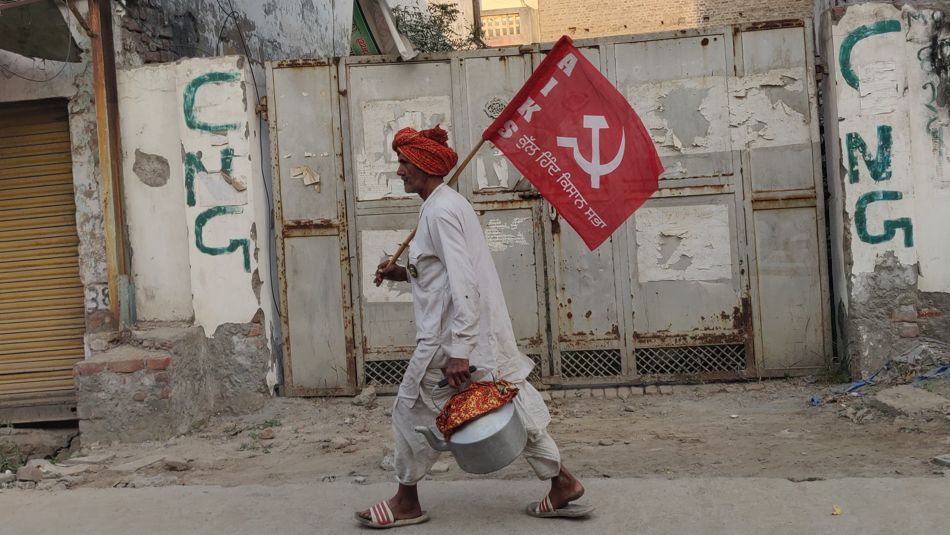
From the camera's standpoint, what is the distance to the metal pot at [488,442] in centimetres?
358

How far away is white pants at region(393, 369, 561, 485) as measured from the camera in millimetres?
3793

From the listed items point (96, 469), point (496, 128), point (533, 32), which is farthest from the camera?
point (533, 32)

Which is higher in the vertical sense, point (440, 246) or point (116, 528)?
point (440, 246)

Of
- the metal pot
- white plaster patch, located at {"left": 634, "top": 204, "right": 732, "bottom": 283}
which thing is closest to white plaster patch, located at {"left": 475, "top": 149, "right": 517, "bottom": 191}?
white plaster patch, located at {"left": 634, "top": 204, "right": 732, "bottom": 283}

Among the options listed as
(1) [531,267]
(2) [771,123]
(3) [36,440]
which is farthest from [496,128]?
(3) [36,440]

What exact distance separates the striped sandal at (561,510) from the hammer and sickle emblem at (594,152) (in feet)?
4.46

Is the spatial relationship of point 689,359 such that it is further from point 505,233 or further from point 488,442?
point 488,442

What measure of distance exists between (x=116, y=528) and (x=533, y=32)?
1894 cm

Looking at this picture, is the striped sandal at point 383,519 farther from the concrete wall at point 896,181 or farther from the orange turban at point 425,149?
the concrete wall at point 896,181

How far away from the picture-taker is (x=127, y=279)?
6398 mm

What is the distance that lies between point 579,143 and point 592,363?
2547 mm

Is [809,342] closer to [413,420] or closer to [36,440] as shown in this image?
[413,420]

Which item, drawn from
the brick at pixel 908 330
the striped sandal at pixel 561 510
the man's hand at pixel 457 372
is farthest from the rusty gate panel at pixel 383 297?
the brick at pixel 908 330

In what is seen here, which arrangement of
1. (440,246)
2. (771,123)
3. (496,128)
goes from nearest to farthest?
(440,246), (496,128), (771,123)
